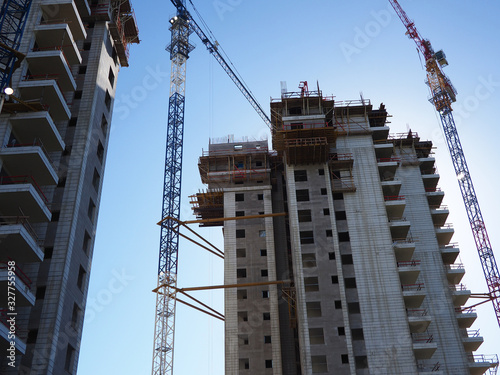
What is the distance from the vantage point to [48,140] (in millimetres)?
47250

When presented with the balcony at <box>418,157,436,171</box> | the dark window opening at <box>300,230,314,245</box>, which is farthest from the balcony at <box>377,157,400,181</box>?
the dark window opening at <box>300,230,314,245</box>

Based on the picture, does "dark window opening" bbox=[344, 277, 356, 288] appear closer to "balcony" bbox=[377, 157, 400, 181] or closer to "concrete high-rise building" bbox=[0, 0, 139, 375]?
"balcony" bbox=[377, 157, 400, 181]

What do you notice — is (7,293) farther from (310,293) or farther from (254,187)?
(254,187)

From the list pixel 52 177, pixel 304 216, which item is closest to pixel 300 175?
pixel 304 216

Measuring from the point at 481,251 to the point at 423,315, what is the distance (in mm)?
24967

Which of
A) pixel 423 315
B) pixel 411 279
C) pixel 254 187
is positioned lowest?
pixel 423 315

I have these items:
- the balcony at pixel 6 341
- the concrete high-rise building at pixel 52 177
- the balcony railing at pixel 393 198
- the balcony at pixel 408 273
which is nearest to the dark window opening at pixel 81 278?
the concrete high-rise building at pixel 52 177

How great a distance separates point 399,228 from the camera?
6900 centimetres

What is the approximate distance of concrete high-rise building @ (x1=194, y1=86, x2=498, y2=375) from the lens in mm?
61625

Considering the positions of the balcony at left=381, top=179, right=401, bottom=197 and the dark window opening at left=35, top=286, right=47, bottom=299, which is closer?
the dark window opening at left=35, top=286, right=47, bottom=299

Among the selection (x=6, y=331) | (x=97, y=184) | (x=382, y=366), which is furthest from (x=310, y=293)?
(x=6, y=331)

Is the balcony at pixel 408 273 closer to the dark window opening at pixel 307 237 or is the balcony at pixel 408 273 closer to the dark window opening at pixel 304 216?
the dark window opening at pixel 307 237

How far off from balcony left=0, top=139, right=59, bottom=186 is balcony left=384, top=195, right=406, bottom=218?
41663 mm

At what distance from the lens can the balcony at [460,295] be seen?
225 ft
